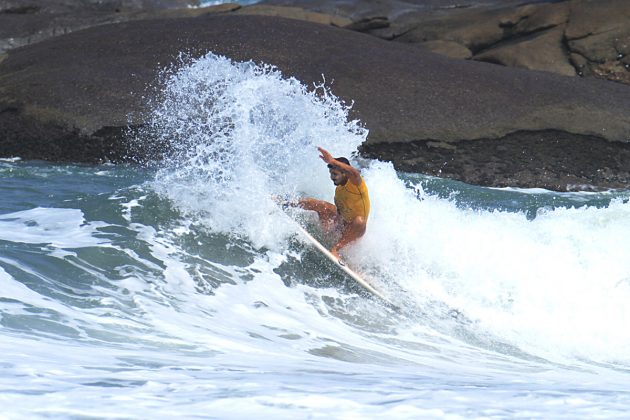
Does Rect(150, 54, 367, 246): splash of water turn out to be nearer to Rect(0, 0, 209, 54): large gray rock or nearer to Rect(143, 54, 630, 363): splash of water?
Rect(143, 54, 630, 363): splash of water

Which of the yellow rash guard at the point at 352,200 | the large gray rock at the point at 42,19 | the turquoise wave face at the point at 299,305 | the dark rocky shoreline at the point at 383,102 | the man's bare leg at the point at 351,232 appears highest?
the large gray rock at the point at 42,19

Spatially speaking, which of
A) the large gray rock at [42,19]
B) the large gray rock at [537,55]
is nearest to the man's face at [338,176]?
the large gray rock at [537,55]

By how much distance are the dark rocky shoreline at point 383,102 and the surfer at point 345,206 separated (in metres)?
3.97

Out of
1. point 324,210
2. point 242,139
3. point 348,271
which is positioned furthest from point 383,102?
point 348,271

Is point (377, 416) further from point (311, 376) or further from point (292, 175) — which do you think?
point (292, 175)

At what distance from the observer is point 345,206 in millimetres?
8742

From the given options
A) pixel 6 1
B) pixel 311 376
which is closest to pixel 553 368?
pixel 311 376

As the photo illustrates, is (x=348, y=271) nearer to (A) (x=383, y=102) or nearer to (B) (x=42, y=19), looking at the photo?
(A) (x=383, y=102)

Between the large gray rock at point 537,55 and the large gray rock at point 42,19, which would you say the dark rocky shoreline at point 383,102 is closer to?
the large gray rock at point 537,55

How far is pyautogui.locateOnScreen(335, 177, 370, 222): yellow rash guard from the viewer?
8.62 m

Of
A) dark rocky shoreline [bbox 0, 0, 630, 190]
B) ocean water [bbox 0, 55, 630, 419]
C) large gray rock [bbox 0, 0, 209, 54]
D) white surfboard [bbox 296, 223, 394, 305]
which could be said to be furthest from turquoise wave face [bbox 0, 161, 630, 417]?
large gray rock [bbox 0, 0, 209, 54]

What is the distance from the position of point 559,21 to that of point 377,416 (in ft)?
47.1

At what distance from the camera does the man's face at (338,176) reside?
27.9ft

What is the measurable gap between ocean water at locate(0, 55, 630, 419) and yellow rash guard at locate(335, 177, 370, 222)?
0.42 metres
